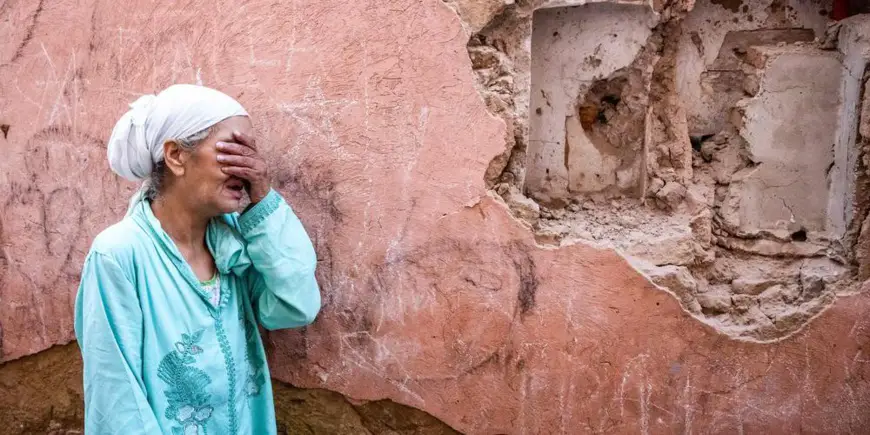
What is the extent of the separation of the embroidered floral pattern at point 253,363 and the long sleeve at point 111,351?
40 centimetres

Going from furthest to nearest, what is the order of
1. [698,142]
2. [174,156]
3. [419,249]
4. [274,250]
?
1. [698,142]
2. [419,249]
3. [274,250]
4. [174,156]

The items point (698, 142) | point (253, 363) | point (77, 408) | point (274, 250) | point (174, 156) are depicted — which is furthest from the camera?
point (77, 408)

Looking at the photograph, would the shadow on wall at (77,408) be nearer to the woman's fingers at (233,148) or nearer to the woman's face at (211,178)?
the woman's face at (211,178)

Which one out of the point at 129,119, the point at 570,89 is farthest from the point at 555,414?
the point at 129,119

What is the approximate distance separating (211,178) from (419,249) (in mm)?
720

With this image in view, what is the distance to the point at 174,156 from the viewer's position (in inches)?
80.4

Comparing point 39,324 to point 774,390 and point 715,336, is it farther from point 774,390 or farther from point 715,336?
point 774,390

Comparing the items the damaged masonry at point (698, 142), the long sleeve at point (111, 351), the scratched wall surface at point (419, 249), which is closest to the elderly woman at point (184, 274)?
the long sleeve at point (111, 351)

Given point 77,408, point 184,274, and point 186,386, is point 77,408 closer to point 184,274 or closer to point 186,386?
point 186,386

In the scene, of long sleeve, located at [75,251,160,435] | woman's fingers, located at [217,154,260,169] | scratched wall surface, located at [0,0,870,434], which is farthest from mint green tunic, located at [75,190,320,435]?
scratched wall surface, located at [0,0,870,434]

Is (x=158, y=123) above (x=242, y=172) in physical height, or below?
above

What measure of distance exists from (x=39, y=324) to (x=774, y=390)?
2.57 meters

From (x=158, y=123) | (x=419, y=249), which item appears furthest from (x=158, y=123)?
(x=419, y=249)

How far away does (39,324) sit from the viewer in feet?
9.14
